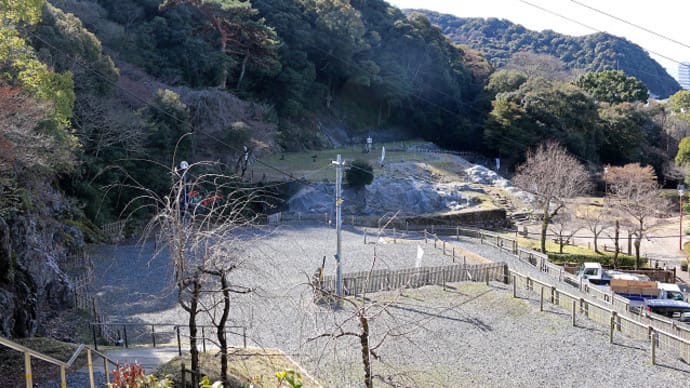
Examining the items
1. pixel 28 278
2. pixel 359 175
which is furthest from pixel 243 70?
pixel 28 278

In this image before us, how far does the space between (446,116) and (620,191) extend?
25.9 m

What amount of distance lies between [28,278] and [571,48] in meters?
121

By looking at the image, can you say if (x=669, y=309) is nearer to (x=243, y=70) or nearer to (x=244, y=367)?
(x=244, y=367)

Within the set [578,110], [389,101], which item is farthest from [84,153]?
[578,110]

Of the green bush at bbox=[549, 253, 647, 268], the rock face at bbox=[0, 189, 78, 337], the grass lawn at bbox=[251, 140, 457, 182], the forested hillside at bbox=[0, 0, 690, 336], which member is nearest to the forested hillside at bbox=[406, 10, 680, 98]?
the forested hillside at bbox=[0, 0, 690, 336]

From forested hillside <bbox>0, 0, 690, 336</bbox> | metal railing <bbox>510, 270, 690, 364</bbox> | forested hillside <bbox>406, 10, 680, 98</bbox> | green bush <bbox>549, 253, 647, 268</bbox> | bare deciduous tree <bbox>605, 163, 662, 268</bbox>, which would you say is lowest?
green bush <bbox>549, 253, 647, 268</bbox>

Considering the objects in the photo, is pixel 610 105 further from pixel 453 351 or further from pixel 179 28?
pixel 453 351

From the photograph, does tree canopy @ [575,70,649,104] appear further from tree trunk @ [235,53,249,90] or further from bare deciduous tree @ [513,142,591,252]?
tree trunk @ [235,53,249,90]

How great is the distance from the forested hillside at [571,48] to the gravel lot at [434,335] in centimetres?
9233

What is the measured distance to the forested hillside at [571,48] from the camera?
358 feet

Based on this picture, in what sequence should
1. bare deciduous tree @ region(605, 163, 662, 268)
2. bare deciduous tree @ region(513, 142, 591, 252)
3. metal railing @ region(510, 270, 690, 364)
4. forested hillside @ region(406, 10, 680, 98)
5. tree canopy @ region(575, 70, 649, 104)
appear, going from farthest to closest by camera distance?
1. forested hillside @ region(406, 10, 680, 98)
2. tree canopy @ region(575, 70, 649, 104)
3. bare deciduous tree @ region(513, 142, 591, 252)
4. bare deciduous tree @ region(605, 163, 662, 268)
5. metal railing @ region(510, 270, 690, 364)

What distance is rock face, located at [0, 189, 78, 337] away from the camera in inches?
459

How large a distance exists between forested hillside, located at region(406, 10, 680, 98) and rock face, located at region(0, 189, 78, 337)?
96107 mm

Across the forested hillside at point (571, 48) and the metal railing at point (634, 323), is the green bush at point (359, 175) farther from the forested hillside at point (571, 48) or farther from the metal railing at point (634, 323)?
the forested hillside at point (571, 48)
